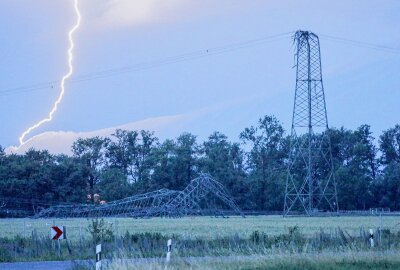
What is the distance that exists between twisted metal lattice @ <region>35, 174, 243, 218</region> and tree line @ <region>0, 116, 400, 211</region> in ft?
50.4

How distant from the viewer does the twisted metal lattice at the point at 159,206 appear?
350ft

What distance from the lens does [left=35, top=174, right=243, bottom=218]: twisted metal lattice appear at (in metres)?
107

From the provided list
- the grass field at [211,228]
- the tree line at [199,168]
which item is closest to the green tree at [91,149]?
the tree line at [199,168]

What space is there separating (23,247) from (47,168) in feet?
307

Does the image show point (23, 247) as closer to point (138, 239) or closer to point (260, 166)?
point (138, 239)

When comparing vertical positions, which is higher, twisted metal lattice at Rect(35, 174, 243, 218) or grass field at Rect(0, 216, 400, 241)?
twisted metal lattice at Rect(35, 174, 243, 218)

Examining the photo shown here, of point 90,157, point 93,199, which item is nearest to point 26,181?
point 93,199

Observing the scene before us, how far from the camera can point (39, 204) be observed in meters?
125

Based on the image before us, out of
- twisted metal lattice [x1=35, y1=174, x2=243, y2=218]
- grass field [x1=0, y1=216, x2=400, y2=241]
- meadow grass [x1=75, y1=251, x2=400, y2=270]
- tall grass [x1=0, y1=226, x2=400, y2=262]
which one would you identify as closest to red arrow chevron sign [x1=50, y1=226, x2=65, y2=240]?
tall grass [x1=0, y1=226, x2=400, y2=262]

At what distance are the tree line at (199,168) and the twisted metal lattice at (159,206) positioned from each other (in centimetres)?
1537

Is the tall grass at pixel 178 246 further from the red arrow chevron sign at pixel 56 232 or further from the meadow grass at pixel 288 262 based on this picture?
the meadow grass at pixel 288 262

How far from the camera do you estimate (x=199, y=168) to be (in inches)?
5492

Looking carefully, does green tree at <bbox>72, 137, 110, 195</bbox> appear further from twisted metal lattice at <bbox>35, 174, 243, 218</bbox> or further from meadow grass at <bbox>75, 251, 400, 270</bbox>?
meadow grass at <bbox>75, 251, 400, 270</bbox>

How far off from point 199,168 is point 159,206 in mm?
32786
